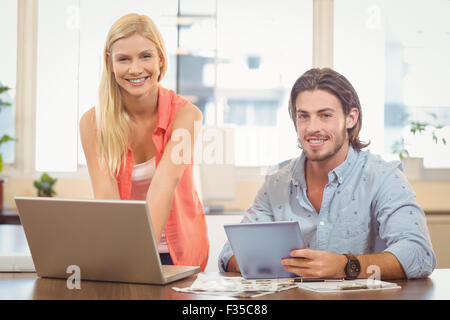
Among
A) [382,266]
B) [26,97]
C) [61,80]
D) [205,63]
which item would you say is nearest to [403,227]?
[382,266]

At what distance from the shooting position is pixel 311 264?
1.36m

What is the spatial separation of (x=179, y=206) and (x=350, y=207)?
24.8 inches

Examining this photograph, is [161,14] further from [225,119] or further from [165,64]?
[165,64]

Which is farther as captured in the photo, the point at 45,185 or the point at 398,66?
the point at 398,66

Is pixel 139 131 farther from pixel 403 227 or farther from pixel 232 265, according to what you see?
pixel 403 227

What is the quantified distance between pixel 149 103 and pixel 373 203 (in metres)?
0.89

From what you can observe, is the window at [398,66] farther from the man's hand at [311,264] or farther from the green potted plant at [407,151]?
the man's hand at [311,264]

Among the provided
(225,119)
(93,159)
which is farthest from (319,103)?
(225,119)

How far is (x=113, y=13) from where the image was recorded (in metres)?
4.12

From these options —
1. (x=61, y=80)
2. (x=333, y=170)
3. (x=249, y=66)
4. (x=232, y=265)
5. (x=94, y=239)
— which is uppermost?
(x=249, y=66)

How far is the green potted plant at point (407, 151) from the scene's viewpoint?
407 cm

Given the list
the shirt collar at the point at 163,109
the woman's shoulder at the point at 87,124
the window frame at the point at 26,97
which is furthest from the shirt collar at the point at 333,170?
the window frame at the point at 26,97

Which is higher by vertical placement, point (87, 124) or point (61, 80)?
point (61, 80)

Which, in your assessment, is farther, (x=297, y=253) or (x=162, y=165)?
(x=162, y=165)
